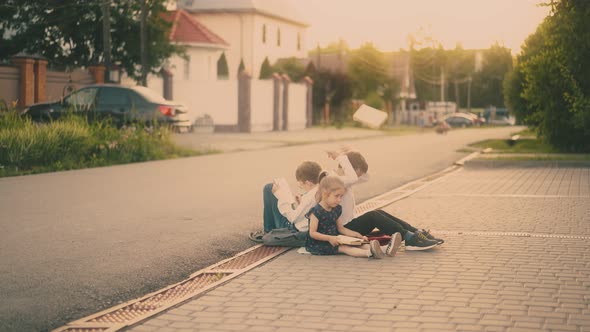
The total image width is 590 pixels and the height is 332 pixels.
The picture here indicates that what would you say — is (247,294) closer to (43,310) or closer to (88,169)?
(43,310)

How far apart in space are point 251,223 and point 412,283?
12.5ft

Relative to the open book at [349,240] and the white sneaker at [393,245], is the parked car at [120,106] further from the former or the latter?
the white sneaker at [393,245]

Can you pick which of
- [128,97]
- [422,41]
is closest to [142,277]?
[128,97]

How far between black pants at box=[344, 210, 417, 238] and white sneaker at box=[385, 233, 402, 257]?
442mm

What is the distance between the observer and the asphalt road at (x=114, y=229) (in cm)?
618

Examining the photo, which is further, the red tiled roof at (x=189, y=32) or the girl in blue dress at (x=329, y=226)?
the red tiled roof at (x=189, y=32)

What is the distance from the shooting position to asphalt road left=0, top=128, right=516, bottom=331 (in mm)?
6176

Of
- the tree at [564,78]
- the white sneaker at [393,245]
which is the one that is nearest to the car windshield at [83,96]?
the tree at [564,78]

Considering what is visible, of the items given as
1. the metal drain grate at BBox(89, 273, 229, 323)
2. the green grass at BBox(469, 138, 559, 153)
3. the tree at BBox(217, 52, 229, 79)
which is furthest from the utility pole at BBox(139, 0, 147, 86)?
the tree at BBox(217, 52, 229, 79)

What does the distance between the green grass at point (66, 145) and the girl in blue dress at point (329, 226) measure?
1014 centimetres

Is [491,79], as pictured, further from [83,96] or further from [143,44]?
[83,96]

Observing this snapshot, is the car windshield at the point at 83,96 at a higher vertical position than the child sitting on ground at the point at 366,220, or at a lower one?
higher

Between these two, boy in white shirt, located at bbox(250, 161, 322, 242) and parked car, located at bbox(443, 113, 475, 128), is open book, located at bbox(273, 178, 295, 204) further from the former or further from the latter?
parked car, located at bbox(443, 113, 475, 128)

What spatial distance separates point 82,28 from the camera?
114 feet
